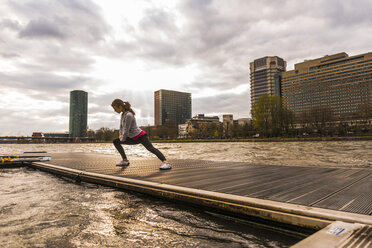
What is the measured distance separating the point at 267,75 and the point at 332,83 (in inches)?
2090

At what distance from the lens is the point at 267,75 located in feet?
588

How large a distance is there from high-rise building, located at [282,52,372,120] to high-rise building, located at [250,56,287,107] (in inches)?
923

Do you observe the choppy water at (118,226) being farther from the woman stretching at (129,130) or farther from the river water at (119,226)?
the woman stretching at (129,130)

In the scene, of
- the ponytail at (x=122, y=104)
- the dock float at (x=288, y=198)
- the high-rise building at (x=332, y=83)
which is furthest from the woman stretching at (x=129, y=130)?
the high-rise building at (x=332, y=83)

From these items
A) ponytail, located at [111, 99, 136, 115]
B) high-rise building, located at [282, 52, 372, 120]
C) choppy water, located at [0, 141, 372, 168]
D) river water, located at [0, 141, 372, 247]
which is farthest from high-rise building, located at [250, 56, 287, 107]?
river water, located at [0, 141, 372, 247]

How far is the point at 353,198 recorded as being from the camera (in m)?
3.26

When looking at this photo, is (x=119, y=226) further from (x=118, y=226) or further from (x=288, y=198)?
(x=288, y=198)

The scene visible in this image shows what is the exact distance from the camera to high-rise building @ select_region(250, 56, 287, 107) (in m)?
174

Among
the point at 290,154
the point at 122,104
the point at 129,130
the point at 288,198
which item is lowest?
the point at 290,154

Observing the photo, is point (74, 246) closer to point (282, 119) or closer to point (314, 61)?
point (282, 119)

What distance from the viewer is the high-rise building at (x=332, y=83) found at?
403ft

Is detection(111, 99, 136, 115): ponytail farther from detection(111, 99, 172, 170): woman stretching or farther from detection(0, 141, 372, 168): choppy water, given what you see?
detection(0, 141, 372, 168): choppy water

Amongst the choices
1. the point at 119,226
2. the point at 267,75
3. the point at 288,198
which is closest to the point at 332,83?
the point at 267,75

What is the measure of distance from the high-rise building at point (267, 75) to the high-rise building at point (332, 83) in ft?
77.0
